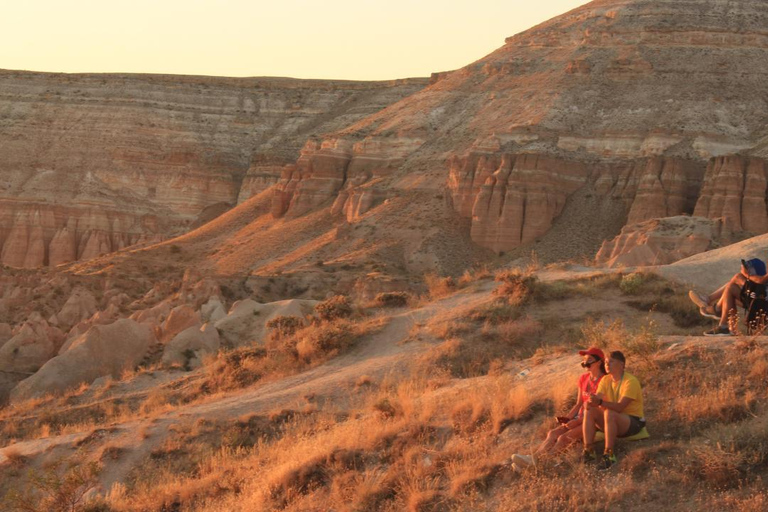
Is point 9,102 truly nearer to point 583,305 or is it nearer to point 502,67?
point 502,67

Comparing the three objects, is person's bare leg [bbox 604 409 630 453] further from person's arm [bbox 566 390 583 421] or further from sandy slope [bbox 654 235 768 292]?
sandy slope [bbox 654 235 768 292]

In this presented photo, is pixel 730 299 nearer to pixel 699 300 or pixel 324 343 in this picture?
pixel 699 300

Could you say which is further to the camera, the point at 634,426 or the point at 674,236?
the point at 674,236

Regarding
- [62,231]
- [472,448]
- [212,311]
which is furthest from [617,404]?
[62,231]

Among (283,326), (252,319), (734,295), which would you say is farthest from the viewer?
(252,319)

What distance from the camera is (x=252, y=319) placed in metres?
26.3

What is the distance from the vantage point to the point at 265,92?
9756 centimetres

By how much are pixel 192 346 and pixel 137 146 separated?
220 ft

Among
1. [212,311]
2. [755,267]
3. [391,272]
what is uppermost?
[755,267]

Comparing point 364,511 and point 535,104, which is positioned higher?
point 535,104

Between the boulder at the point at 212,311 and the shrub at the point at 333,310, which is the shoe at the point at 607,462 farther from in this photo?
the boulder at the point at 212,311

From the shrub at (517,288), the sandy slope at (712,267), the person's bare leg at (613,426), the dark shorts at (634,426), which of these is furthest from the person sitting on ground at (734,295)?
the sandy slope at (712,267)

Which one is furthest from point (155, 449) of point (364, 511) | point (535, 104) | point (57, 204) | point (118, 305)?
point (57, 204)

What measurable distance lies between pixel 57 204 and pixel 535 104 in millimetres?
36544
